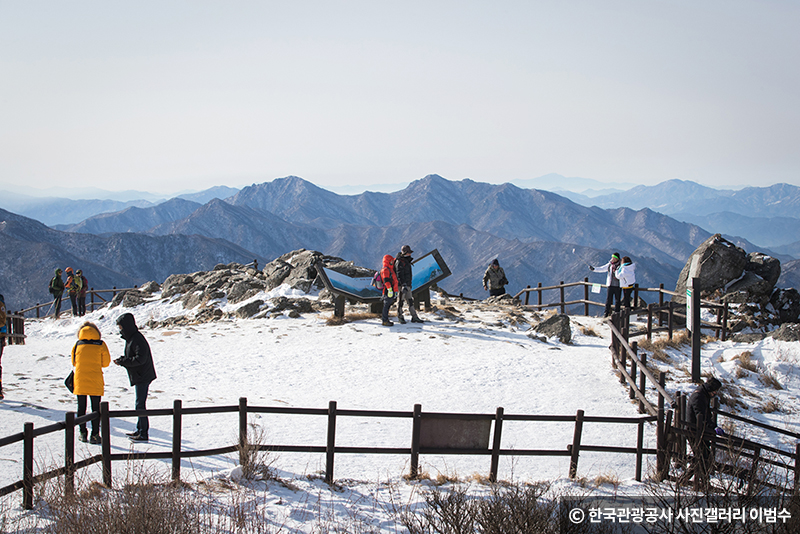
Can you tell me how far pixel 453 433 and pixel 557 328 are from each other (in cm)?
880

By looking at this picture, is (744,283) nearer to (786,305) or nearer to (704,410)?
(786,305)

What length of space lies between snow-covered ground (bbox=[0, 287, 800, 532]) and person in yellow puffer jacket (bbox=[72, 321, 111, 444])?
571 mm

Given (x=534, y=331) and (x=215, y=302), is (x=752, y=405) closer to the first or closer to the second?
(x=534, y=331)

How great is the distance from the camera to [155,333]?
52.6 feet

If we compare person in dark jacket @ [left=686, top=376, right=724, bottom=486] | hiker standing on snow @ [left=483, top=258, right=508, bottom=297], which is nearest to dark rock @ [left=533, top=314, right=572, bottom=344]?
hiker standing on snow @ [left=483, top=258, right=508, bottom=297]

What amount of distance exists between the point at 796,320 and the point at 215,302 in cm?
2208

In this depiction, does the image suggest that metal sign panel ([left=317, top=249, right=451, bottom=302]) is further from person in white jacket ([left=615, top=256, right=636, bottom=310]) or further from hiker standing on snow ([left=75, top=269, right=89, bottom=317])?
hiker standing on snow ([left=75, top=269, right=89, bottom=317])

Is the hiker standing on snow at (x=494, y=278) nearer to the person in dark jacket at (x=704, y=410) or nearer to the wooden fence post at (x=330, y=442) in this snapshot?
the person in dark jacket at (x=704, y=410)

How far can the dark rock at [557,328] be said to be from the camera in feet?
48.0

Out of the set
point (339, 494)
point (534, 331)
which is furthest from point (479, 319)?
point (339, 494)

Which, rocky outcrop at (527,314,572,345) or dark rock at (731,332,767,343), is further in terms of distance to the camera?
dark rock at (731,332,767,343)

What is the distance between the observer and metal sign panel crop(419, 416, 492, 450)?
22.5ft

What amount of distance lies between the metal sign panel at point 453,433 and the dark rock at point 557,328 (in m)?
8.36

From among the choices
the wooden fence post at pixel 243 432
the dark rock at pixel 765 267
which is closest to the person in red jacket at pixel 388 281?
the wooden fence post at pixel 243 432
